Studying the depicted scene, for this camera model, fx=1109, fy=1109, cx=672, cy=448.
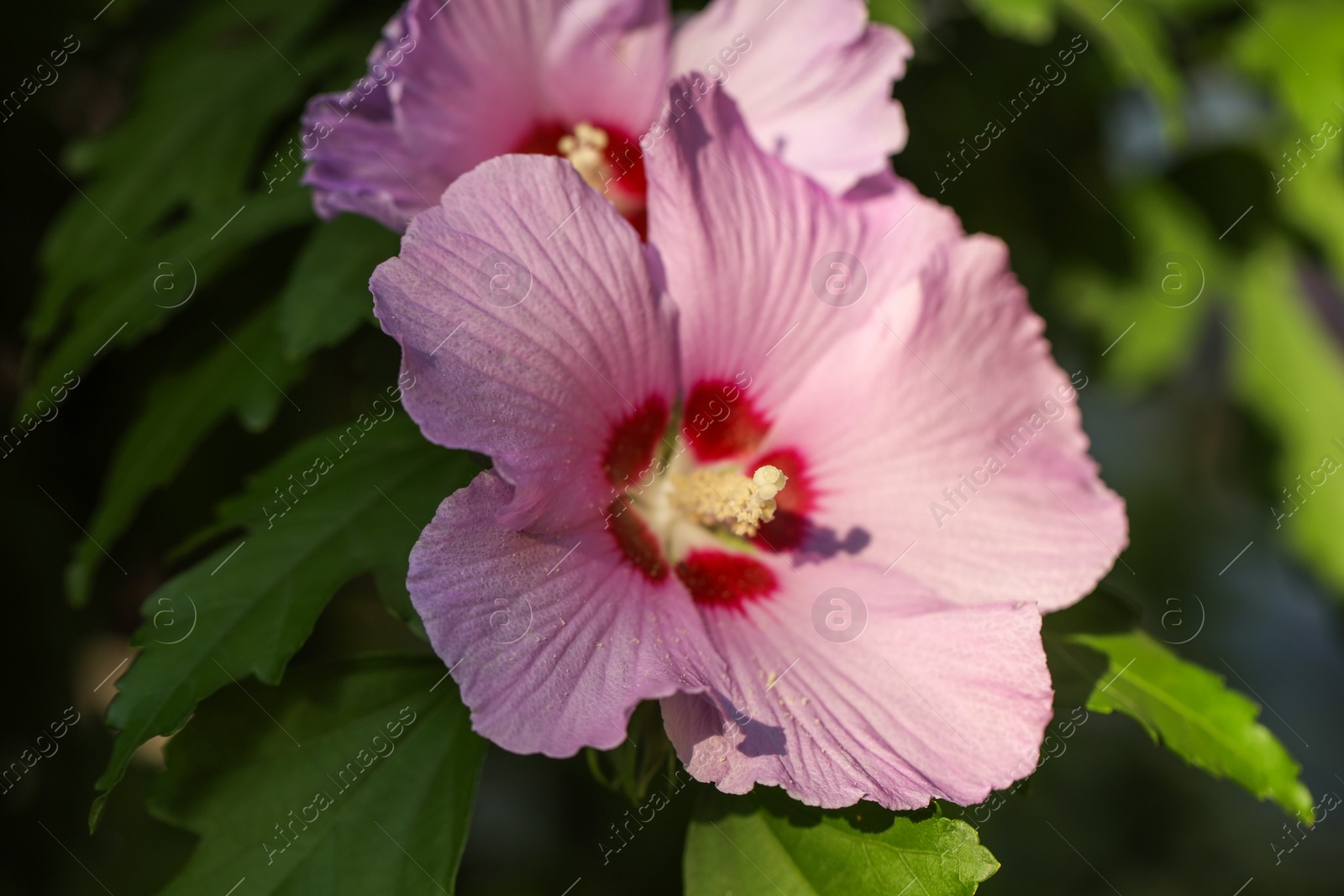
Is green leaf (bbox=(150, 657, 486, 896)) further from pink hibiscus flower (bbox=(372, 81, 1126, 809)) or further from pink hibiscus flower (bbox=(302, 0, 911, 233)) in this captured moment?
pink hibiscus flower (bbox=(302, 0, 911, 233))

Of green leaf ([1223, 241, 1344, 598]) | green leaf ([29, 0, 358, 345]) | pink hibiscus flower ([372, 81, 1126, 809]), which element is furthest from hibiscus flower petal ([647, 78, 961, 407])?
green leaf ([1223, 241, 1344, 598])

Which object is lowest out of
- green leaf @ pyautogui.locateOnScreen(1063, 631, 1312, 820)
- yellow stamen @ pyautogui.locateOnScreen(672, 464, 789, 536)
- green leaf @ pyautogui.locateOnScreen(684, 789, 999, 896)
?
green leaf @ pyautogui.locateOnScreen(1063, 631, 1312, 820)

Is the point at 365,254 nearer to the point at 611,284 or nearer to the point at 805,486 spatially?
the point at 611,284

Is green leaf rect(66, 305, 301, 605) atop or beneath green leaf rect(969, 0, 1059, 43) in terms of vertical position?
atop

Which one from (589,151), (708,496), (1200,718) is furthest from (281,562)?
(1200,718)

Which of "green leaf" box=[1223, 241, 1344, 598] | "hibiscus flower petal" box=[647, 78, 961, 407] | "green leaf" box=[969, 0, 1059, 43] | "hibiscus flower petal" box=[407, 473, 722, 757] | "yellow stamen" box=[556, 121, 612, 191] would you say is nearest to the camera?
"hibiscus flower petal" box=[407, 473, 722, 757]

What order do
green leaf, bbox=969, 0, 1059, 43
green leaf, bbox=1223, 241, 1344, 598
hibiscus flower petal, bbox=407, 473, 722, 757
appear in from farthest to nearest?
green leaf, bbox=1223, 241, 1344, 598, green leaf, bbox=969, 0, 1059, 43, hibiscus flower petal, bbox=407, 473, 722, 757

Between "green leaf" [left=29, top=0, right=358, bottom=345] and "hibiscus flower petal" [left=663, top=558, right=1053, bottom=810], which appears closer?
"hibiscus flower petal" [left=663, top=558, right=1053, bottom=810]
